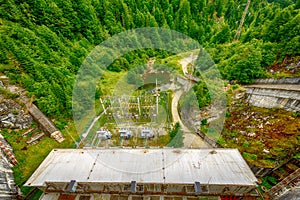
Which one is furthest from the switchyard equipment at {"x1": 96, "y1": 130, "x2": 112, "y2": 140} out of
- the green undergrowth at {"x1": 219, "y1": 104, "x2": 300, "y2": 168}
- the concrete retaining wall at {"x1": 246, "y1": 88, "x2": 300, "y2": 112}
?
the concrete retaining wall at {"x1": 246, "y1": 88, "x2": 300, "y2": 112}

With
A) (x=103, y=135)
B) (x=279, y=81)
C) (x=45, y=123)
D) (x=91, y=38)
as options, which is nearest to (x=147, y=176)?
(x=103, y=135)

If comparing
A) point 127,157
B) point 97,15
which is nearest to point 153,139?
point 127,157

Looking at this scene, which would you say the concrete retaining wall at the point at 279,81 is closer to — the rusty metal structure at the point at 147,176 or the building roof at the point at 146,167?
the building roof at the point at 146,167

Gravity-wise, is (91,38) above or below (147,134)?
above

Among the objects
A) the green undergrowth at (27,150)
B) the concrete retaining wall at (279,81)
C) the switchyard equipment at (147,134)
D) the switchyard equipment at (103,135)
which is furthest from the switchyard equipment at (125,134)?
the concrete retaining wall at (279,81)

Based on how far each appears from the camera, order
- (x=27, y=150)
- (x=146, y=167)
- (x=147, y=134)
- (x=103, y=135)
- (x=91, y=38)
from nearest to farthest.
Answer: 1. (x=146, y=167)
2. (x=27, y=150)
3. (x=147, y=134)
4. (x=103, y=135)
5. (x=91, y=38)

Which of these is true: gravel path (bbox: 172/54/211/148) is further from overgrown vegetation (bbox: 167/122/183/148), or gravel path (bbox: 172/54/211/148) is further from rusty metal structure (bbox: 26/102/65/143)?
rusty metal structure (bbox: 26/102/65/143)

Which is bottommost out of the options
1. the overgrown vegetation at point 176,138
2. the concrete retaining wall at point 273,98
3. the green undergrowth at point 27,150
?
the green undergrowth at point 27,150

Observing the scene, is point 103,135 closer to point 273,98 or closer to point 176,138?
point 176,138
